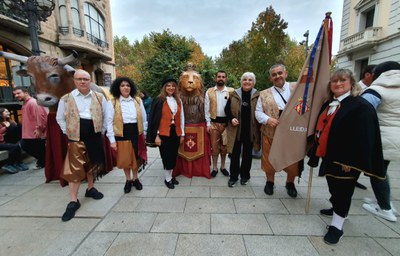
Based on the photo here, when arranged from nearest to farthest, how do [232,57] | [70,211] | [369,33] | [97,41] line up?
[70,211] < [369,33] < [97,41] < [232,57]

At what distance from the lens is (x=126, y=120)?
327cm

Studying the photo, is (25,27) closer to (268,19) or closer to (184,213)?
(184,213)

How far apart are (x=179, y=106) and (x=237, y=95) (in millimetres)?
1057

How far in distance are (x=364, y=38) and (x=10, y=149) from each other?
1684 cm

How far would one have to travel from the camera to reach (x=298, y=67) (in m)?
19.9

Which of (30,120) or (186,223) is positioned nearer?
(186,223)

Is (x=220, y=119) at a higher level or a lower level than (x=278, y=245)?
higher

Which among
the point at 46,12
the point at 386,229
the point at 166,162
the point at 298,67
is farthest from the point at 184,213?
the point at 298,67

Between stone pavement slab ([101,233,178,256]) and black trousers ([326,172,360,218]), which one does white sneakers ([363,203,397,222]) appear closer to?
black trousers ([326,172,360,218])

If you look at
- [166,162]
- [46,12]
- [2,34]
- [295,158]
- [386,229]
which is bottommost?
[386,229]

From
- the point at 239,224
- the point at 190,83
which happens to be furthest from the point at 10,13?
the point at 239,224

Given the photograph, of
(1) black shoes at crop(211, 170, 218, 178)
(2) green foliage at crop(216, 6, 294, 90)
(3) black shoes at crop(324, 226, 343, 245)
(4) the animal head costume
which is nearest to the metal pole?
(4) the animal head costume

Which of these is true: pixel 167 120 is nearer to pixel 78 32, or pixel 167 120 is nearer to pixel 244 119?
pixel 244 119

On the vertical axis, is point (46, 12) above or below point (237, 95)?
above
